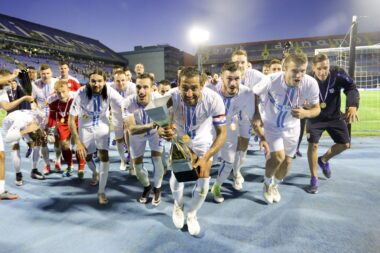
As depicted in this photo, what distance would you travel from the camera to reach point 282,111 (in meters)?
3.89

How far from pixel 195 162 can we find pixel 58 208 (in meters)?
2.17

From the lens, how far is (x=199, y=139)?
3332mm

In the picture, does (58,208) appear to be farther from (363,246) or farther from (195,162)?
(363,246)

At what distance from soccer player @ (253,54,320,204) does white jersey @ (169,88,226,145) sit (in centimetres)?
107

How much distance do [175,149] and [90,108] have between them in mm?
1991

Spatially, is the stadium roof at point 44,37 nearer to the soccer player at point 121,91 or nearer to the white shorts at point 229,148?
the soccer player at point 121,91

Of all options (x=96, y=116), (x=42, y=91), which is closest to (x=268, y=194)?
(x=96, y=116)

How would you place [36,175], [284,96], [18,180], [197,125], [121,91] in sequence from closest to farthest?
[197,125], [284,96], [18,180], [36,175], [121,91]

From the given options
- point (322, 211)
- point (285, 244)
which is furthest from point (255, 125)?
point (285, 244)

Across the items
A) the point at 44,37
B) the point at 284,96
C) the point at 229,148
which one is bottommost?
the point at 229,148

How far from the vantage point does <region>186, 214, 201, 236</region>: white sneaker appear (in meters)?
3.13

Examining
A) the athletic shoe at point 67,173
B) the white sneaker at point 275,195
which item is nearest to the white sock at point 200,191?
the white sneaker at point 275,195

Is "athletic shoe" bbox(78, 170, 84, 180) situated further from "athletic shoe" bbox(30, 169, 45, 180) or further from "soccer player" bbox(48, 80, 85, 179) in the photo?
"athletic shoe" bbox(30, 169, 45, 180)

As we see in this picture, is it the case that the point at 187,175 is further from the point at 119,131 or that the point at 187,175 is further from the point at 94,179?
the point at 119,131
